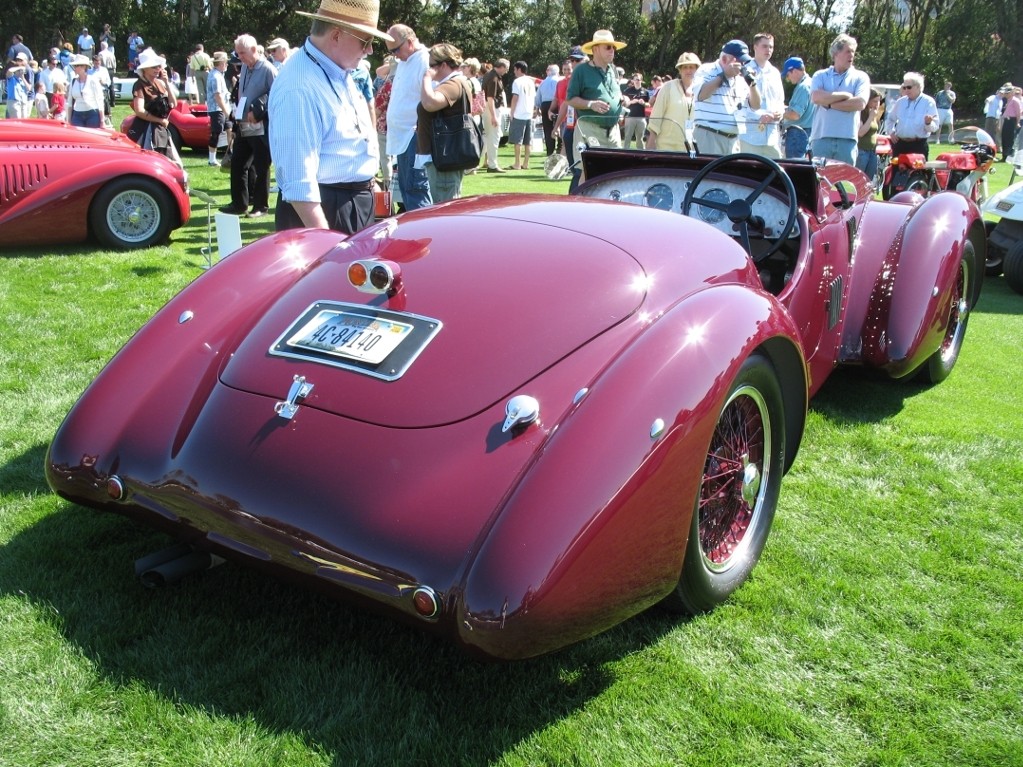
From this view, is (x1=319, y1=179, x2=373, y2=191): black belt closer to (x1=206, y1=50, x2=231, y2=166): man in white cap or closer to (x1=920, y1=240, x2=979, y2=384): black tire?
(x1=920, y1=240, x2=979, y2=384): black tire

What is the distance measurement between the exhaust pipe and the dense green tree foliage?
34.8 meters

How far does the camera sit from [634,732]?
2.32 m

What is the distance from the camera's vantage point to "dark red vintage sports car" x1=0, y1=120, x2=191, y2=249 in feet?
23.8

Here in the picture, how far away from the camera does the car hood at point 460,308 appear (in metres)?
2.46

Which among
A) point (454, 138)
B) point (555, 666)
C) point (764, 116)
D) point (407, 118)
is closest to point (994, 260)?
point (764, 116)

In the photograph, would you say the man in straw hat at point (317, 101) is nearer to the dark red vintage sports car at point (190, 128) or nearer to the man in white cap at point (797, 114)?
the man in white cap at point (797, 114)

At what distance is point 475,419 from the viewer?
A: 2381 millimetres

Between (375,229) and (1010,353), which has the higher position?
(375,229)

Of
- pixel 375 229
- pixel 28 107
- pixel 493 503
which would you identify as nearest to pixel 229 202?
pixel 375 229

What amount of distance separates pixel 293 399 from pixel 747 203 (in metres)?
2.20

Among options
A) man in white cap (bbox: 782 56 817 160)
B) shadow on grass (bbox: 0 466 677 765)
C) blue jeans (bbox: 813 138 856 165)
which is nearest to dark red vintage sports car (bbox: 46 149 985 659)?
shadow on grass (bbox: 0 466 677 765)

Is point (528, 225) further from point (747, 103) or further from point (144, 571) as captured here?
point (747, 103)

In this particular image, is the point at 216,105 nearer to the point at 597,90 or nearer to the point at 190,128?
the point at 190,128

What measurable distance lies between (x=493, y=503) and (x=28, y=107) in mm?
19904
